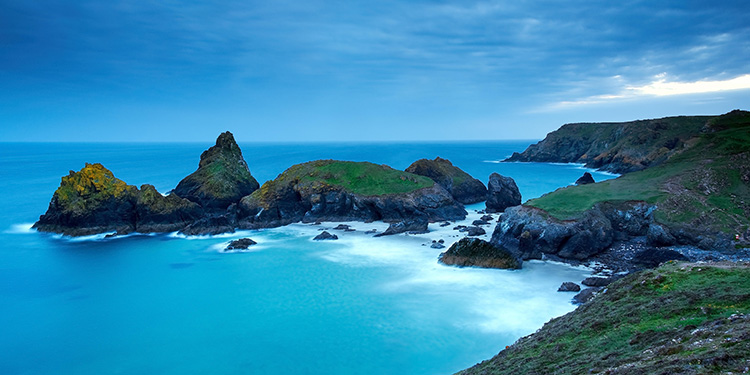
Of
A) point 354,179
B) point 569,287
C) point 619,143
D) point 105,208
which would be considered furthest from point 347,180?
point 619,143

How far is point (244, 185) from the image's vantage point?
3009 inches

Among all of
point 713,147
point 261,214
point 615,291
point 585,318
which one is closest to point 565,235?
point 615,291

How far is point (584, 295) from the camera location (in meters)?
32.1

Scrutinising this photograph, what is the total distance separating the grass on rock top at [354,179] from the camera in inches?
2666

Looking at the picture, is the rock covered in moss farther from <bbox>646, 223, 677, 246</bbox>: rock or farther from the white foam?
<bbox>646, 223, 677, 246</bbox>: rock

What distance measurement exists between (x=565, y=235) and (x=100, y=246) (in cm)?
5665

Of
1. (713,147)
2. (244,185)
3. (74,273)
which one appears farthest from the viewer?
(244,185)

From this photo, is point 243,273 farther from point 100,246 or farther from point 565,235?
point 565,235

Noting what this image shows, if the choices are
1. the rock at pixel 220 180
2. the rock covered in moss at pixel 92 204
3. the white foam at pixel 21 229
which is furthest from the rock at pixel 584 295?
the white foam at pixel 21 229

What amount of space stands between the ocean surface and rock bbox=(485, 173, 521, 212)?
50.8 feet

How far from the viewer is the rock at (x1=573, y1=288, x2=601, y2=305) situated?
31.4 m

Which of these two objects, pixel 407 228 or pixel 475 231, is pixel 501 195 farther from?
pixel 407 228

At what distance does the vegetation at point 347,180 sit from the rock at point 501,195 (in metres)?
9.96

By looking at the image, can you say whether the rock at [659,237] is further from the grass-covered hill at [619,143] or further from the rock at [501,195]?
the grass-covered hill at [619,143]
